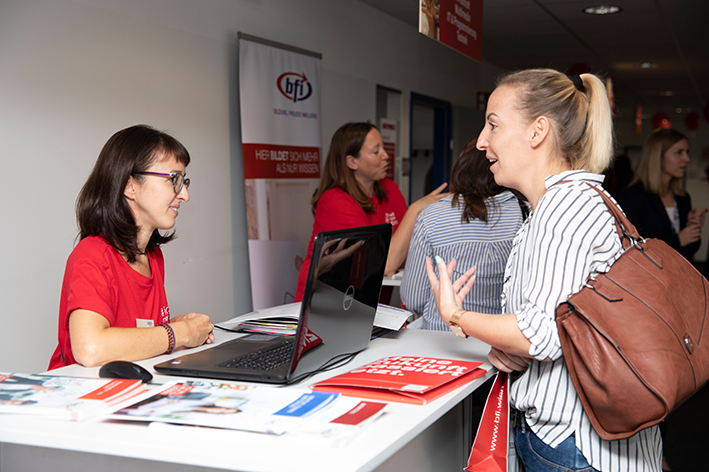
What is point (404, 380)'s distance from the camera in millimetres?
1276

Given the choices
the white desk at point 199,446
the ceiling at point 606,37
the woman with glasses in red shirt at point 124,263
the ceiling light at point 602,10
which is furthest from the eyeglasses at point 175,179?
the ceiling light at point 602,10

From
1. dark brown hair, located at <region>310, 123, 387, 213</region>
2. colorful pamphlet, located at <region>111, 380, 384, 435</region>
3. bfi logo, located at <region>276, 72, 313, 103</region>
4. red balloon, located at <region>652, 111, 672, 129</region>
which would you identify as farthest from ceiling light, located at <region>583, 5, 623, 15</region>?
red balloon, located at <region>652, 111, 672, 129</region>

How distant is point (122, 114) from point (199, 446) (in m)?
2.63

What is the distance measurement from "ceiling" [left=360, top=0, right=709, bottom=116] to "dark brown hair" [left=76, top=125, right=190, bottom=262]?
3108mm

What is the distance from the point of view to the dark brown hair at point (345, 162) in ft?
11.6

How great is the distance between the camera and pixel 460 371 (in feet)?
4.50

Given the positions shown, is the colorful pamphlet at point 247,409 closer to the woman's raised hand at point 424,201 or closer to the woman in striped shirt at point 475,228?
the woman in striped shirt at point 475,228

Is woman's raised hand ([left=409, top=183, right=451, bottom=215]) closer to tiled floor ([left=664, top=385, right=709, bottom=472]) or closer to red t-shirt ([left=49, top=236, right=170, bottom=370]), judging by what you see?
red t-shirt ([left=49, top=236, right=170, bottom=370])

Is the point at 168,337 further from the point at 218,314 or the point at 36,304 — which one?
the point at 218,314

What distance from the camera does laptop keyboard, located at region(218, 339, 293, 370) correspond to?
1397 millimetres

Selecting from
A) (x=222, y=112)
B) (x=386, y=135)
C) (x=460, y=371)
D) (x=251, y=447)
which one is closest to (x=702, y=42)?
(x=386, y=135)

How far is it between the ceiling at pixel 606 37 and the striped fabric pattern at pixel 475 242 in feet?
7.52

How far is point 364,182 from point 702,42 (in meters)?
5.29

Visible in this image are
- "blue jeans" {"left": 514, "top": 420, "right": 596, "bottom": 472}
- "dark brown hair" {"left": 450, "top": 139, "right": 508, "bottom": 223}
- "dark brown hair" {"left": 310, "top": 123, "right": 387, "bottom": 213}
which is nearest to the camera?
"blue jeans" {"left": 514, "top": 420, "right": 596, "bottom": 472}
